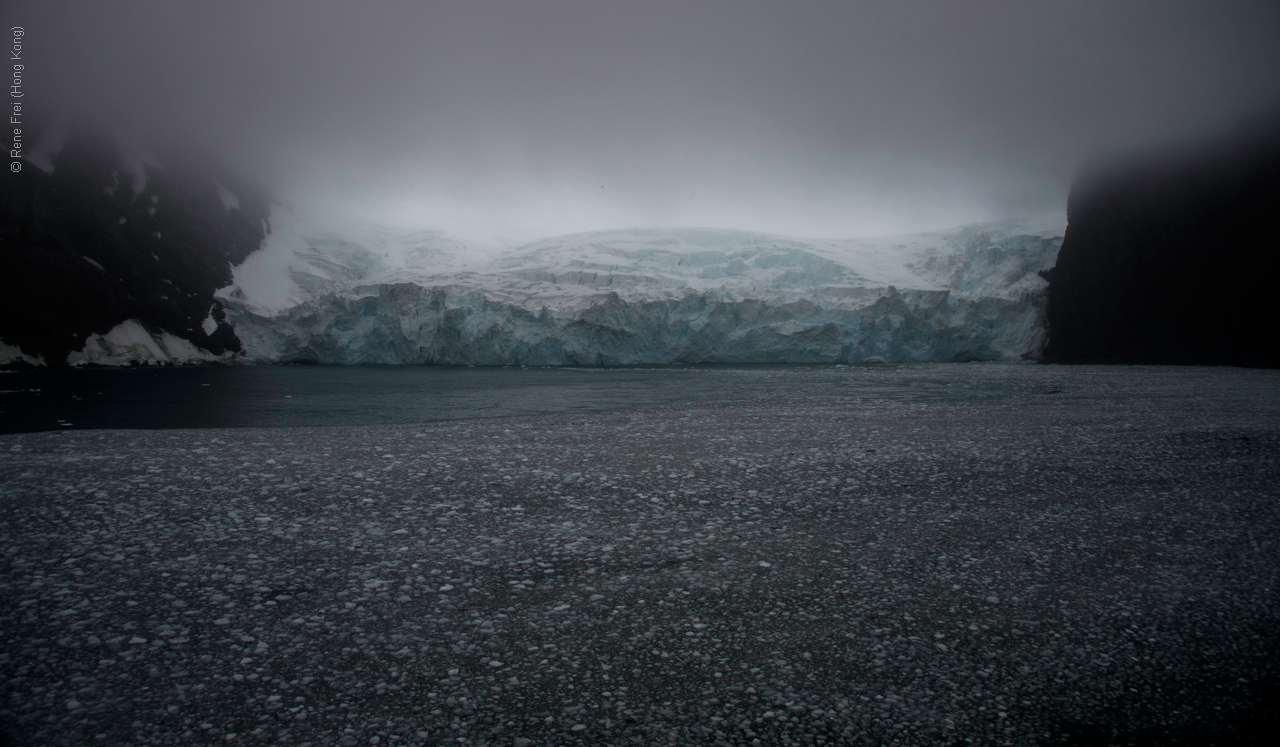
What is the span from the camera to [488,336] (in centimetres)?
3972

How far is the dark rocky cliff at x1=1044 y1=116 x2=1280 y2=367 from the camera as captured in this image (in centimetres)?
3275

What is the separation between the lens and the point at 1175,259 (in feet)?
117

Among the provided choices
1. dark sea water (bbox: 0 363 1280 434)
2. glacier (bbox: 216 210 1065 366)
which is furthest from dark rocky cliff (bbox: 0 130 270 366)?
dark sea water (bbox: 0 363 1280 434)

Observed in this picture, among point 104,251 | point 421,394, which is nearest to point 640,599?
point 421,394

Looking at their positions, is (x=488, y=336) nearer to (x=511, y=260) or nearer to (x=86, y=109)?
(x=511, y=260)

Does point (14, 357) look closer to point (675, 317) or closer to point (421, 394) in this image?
point (421, 394)

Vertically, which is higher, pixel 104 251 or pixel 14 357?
pixel 104 251

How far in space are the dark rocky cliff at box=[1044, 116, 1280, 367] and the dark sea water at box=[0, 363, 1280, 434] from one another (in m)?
12.7

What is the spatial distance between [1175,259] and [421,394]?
139 feet

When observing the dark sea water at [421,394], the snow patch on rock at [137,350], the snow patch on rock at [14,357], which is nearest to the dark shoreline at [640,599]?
the dark sea water at [421,394]

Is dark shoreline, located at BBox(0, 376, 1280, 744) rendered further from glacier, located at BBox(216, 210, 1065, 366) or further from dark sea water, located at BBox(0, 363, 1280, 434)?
glacier, located at BBox(216, 210, 1065, 366)

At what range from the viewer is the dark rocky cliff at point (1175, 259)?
3275 centimetres

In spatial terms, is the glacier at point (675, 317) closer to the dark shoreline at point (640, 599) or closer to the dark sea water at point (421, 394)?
the dark sea water at point (421, 394)

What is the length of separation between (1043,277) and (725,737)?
→ 158ft
